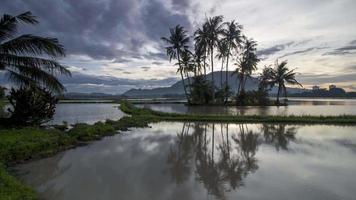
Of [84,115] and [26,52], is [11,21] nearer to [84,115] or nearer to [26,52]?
[26,52]

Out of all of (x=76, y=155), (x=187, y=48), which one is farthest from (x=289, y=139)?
(x=187, y=48)

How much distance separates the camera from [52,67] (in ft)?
41.8

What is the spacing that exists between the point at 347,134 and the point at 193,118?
397 inches

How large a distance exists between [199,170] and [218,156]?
6.33 feet

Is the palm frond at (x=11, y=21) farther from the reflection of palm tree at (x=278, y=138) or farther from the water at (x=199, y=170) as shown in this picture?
the reflection of palm tree at (x=278, y=138)

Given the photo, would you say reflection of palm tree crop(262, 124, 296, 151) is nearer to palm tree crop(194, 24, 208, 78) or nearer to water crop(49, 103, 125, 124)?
water crop(49, 103, 125, 124)

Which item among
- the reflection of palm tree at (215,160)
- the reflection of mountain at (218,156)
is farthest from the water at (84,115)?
the reflection of palm tree at (215,160)

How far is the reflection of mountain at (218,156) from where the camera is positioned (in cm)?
695

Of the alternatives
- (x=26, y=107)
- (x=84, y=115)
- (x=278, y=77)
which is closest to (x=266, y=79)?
(x=278, y=77)

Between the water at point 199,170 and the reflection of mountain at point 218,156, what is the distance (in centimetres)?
2

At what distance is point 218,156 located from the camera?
9.73 meters

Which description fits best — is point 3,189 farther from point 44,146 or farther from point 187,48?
point 187,48

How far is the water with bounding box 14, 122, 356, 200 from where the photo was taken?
19.9ft

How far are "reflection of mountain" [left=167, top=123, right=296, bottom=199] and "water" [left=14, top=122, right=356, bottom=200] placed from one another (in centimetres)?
2
